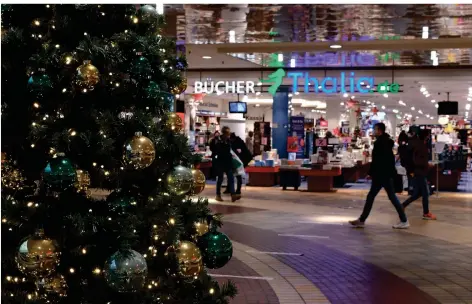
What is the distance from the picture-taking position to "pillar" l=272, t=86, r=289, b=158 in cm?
2444

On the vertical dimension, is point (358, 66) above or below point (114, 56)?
above

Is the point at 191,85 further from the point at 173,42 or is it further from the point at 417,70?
the point at 173,42

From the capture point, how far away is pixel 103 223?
334cm

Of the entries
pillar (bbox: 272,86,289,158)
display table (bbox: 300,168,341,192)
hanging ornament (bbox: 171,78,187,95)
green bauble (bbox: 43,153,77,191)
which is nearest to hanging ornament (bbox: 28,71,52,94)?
green bauble (bbox: 43,153,77,191)

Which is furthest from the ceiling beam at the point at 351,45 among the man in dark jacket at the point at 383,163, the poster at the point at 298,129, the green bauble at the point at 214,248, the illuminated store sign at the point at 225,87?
the green bauble at the point at 214,248

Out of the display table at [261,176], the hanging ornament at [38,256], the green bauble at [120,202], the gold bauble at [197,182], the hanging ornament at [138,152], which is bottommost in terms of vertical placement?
the display table at [261,176]

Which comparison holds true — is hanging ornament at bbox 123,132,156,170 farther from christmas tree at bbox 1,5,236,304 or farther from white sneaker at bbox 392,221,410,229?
white sneaker at bbox 392,221,410,229

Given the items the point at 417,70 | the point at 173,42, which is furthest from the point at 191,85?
the point at 173,42

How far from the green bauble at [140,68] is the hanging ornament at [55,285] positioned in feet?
3.67

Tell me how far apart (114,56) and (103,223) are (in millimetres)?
864

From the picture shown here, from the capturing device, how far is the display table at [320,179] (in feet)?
60.2

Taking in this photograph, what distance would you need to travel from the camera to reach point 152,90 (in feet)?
11.7

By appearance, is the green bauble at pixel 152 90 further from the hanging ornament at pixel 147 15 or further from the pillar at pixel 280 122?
the pillar at pixel 280 122

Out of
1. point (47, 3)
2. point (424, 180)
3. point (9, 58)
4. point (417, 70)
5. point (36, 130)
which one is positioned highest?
point (417, 70)
